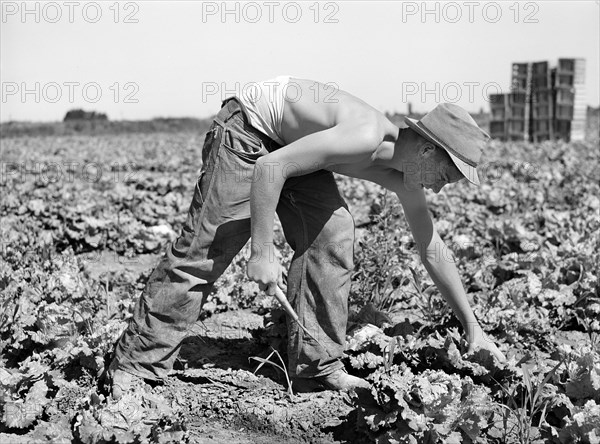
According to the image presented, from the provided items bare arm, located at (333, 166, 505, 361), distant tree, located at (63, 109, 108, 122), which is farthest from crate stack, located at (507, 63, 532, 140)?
distant tree, located at (63, 109, 108, 122)

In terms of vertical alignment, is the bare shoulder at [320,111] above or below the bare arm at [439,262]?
above

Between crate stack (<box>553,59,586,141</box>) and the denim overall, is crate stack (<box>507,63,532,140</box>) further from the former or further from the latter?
the denim overall

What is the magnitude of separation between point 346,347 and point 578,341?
1349mm

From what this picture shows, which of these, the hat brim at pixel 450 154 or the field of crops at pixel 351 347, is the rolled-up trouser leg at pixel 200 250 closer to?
the field of crops at pixel 351 347

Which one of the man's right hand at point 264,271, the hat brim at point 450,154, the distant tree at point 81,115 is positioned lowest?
the distant tree at point 81,115

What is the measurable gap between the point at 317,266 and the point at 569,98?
15539 millimetres

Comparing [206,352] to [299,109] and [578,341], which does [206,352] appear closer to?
[299,109]

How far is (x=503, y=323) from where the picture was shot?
3.63m

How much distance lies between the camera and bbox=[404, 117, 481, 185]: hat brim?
2.66 m

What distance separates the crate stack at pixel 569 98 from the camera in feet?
55.5

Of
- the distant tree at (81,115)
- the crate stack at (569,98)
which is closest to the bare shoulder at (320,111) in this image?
the crate stack at (569,98)

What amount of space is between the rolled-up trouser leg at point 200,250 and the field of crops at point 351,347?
0.20 m

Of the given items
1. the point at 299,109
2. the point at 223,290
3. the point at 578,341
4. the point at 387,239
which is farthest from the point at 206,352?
the point at 578,341

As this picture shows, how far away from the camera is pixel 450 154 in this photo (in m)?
2.67
